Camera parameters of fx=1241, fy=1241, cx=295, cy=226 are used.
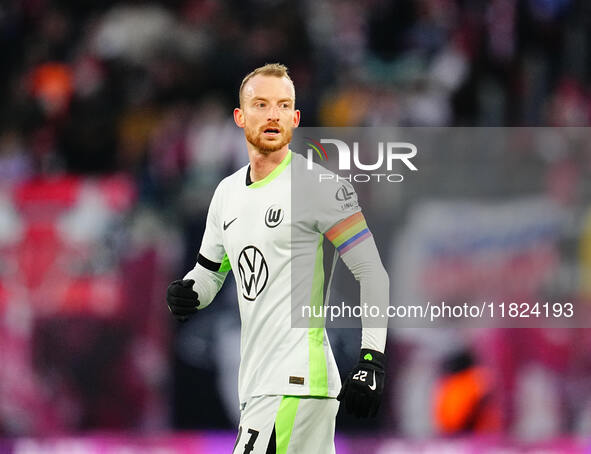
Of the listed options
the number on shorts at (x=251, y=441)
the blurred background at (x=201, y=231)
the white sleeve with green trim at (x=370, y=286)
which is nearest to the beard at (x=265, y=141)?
the white sleeve with green trim at (x=370, y=286)

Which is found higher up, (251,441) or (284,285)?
(284,285)

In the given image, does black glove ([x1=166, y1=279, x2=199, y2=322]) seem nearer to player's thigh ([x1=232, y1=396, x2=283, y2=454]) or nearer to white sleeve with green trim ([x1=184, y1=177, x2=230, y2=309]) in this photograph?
white sleeve with green trim ([x1=184, y1=177, x2=230, y2=309])

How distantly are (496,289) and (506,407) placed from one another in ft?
3.09

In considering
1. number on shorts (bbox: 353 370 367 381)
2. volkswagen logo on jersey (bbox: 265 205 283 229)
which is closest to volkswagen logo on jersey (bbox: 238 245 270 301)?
volkswagen logo on jersey (bbox: 265 205 283 229)

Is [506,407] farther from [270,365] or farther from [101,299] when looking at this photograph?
[270,365]

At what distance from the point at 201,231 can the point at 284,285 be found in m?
4.47

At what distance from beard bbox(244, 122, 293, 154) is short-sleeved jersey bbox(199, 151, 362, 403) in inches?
5.0

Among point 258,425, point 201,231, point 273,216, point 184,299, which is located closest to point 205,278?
point 184,299

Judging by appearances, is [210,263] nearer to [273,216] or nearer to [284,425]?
[273,216]

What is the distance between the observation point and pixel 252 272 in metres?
5.55

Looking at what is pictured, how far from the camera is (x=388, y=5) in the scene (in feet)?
43.0

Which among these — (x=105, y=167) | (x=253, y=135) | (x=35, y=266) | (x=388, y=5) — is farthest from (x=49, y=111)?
(x=253, y=135)

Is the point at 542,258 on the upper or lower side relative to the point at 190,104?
lower

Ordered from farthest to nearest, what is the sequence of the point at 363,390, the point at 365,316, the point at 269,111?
the point at 269,111 → the point at 365,316 → the point at 363,390
